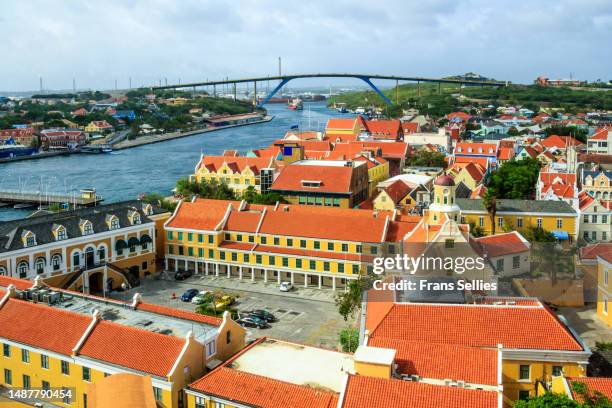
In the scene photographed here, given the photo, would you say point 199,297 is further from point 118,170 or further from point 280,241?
point 118,170

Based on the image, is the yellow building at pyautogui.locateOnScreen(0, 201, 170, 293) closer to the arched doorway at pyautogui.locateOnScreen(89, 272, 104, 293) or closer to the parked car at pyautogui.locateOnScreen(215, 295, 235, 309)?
the arched doorway at pyautogui.locateOnScreen(89, 272, 104, 293)

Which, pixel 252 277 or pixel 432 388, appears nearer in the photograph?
pixel 432 388

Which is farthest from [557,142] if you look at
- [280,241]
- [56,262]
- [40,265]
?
[40,265]

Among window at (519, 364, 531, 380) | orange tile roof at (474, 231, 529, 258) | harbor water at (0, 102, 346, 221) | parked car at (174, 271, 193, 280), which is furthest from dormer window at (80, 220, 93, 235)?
harbor water at (0, 102, 346, 221)

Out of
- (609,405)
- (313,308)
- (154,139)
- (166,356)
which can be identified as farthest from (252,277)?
(154,139)

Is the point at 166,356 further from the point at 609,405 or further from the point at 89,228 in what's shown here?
the point at 89,228

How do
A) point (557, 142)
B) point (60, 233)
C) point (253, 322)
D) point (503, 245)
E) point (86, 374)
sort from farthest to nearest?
point (557, 142) → point (60, 233) → point (503, 245) → point (253, 322) → point (86, 374)
